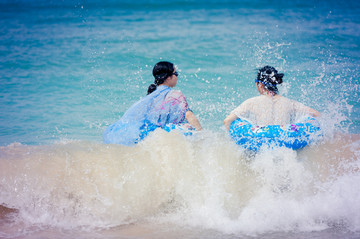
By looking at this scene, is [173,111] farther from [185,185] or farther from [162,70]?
[185,185]

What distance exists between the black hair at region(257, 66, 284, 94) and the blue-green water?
765 millimetres

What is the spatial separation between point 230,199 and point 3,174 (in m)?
2.28

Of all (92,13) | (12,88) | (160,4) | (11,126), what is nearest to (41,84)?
(12,88)

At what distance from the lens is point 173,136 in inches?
176

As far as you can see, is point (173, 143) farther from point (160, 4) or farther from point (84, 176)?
point (160, 4)

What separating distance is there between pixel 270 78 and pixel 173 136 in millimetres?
1205

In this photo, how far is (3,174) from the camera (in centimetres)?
A: 429

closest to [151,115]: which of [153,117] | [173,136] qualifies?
[153,117]

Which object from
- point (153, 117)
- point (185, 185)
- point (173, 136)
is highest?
point (153, 117)

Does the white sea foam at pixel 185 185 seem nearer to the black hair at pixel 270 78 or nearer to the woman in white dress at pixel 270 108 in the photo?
the woman in white dress at pixel 270 108

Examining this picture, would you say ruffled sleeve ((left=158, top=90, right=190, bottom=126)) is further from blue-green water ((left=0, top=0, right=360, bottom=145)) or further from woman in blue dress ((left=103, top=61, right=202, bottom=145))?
blue-green water ((left=0, top=0, right=360, bottom=145))

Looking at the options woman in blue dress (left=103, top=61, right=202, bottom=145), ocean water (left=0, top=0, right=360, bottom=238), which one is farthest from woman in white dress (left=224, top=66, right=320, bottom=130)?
woman in blue dress (left=103, top=61, right=202, bottom=145)

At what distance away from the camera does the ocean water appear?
3980 millimetres

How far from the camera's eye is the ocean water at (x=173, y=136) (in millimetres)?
3980
